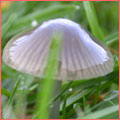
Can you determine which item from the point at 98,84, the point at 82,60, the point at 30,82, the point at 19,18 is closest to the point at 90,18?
the point at 98,84

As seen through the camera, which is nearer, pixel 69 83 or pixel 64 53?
pixel 64 53

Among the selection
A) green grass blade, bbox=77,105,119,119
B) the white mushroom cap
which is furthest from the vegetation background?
the white mushroom cap

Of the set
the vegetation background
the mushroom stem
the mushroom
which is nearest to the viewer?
the mushroom

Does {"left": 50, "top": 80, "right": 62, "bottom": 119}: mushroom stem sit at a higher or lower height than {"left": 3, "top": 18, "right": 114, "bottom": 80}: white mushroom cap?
lower

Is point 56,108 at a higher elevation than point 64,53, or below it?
below

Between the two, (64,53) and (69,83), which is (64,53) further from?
(69,83)

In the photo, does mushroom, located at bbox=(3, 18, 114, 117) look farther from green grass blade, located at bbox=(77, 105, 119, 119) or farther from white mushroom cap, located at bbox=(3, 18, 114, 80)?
green grass blade, located at bbox=(77, 105, 119, 119)

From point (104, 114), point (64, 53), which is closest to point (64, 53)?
point (64, 53)

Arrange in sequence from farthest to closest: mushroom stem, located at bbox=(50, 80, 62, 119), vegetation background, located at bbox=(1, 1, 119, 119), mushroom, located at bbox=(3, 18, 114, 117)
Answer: vegetation background, located at bbox=(1, 1, 119, 119) → mushroom stem, located at bbox=(50, 80, 62, 119) → mushroom, located at bbox=(3, 18, 114, 117)

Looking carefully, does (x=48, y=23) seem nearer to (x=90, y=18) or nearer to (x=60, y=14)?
(x=90, y=18)
